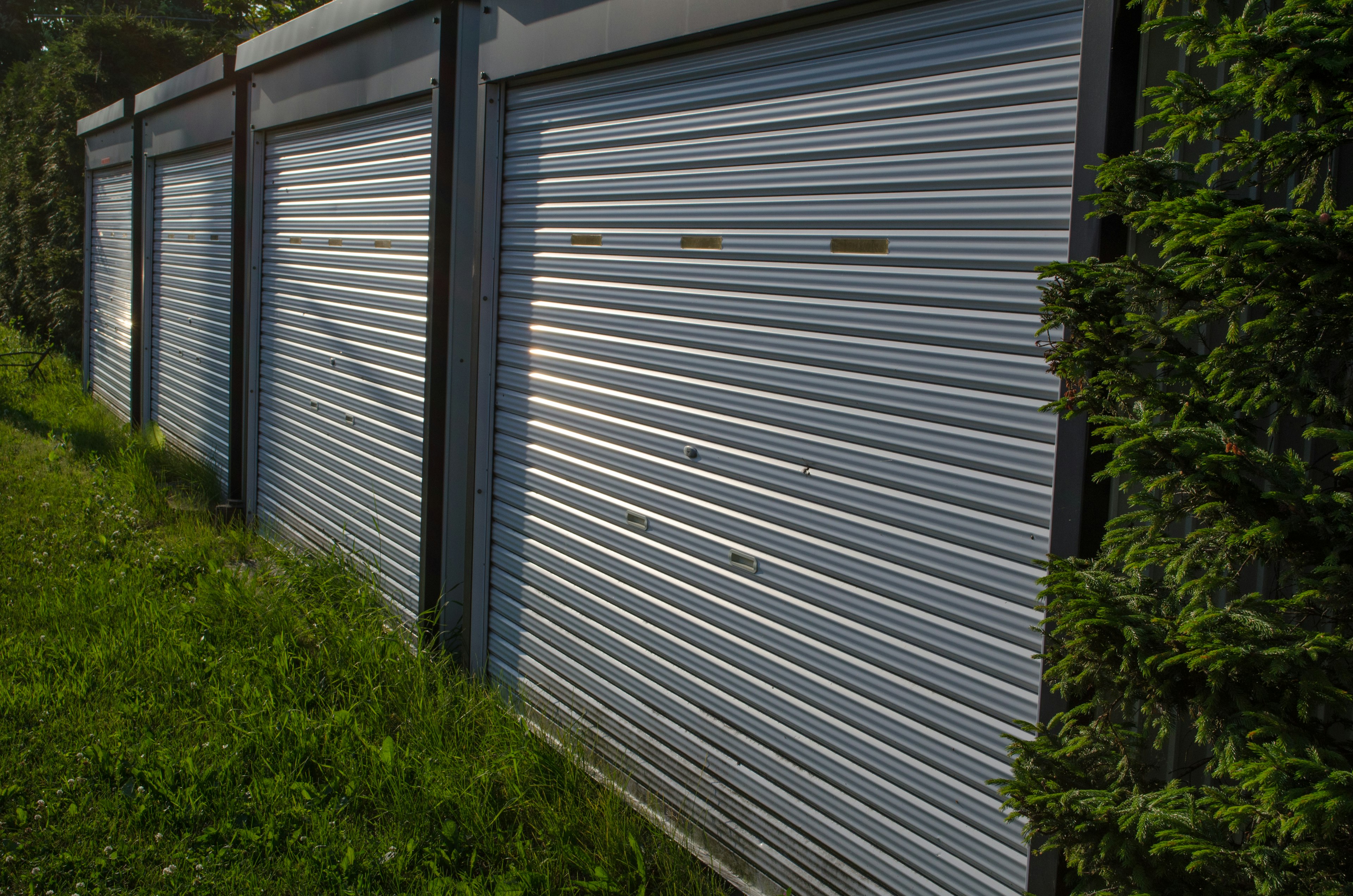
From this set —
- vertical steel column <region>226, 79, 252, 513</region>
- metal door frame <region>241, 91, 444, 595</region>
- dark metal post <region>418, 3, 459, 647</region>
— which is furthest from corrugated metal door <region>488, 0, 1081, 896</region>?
vertical steel column <region>226, 79, 252, 513</region>

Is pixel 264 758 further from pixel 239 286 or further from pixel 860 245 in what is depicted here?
pixel 239 286

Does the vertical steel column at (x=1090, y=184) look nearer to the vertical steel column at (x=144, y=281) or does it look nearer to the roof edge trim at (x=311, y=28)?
the roof edge trim at (x=311, y=28)

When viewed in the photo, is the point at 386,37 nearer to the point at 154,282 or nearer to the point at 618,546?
the point at 618,546

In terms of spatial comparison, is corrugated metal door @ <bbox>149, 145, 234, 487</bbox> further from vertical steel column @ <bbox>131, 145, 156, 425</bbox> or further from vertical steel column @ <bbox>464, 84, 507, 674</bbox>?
vertical steel column @ <bbox>464, 84, 507, 674</bbox>

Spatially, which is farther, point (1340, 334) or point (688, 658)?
point (688, 658)

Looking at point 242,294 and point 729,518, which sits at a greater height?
point 242,294

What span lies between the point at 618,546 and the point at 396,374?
2379 millimetres

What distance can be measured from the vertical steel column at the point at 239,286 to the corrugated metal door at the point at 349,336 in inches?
10.0

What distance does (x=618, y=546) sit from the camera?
452cm

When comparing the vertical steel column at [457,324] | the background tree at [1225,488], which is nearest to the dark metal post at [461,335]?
the vertical steel column at [457,324]

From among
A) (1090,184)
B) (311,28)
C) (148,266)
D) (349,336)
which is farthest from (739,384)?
(148,266)

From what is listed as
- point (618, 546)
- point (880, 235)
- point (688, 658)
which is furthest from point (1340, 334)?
point (618, 546)

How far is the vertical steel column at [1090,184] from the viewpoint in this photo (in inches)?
102

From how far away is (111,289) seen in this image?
13625mm
